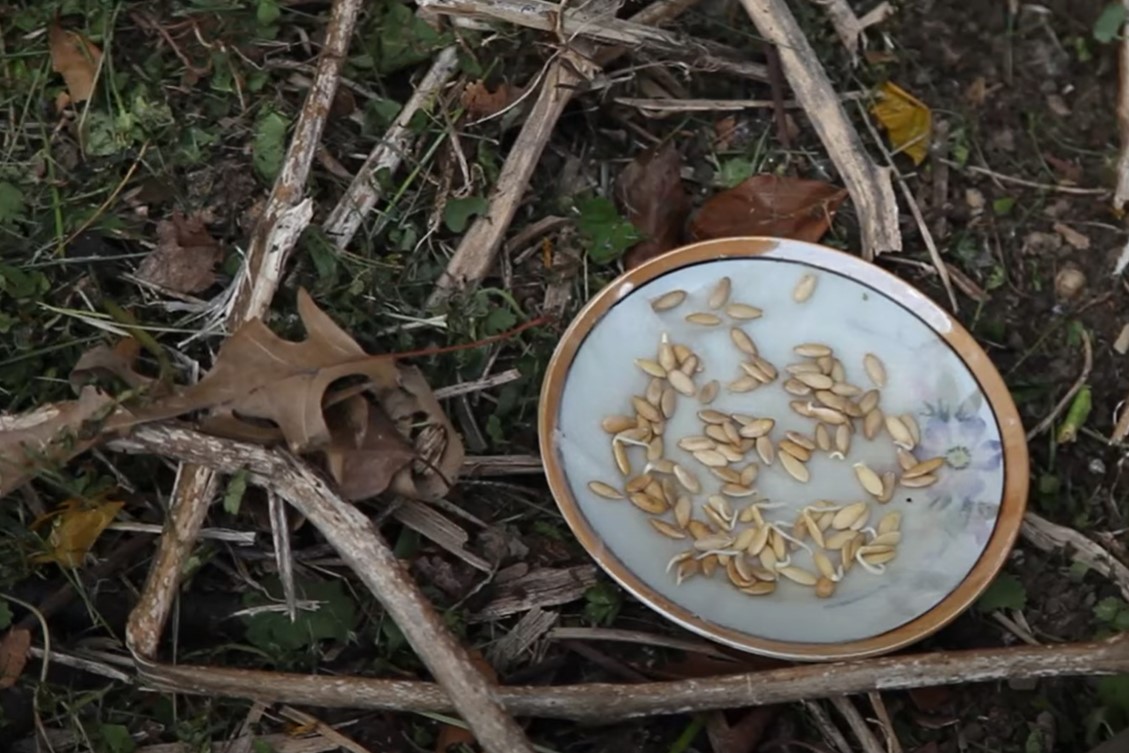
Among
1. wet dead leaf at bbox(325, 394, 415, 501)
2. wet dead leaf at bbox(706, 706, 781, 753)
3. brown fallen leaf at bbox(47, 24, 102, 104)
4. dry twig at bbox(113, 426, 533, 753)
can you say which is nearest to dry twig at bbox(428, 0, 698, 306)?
wet dead leaf at bbox(325, 394, 415, 501)

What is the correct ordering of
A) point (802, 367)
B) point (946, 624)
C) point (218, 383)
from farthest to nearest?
point (802, 367) → point (946, 624) → point (218, 383)

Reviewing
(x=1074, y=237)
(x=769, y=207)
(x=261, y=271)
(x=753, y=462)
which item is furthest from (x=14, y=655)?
(x=1074, y=237)

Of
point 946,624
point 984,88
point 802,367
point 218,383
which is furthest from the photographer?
point 984,88

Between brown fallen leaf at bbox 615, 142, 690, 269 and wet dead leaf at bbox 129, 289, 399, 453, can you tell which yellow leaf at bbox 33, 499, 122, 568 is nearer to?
wet dead leaf at bbox 129, 289, 399, 453

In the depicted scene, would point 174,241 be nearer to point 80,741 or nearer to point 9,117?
point 9,117

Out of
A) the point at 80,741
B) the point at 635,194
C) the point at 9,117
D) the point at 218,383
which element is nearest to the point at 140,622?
the point at 80,741

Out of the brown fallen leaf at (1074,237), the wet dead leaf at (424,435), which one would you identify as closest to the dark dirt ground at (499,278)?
the brown fallen leaf at (1074,237)

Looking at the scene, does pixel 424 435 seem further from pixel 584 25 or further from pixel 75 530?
pixel 584 25
